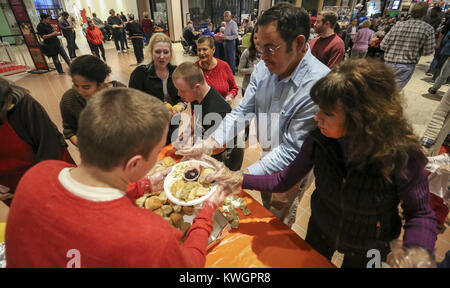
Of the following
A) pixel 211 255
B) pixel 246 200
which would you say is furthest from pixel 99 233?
pixel 246 200

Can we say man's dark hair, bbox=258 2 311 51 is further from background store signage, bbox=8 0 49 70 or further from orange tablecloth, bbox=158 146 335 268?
background store signage, bbox=8 0 49 70

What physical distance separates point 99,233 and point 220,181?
0.78 meters

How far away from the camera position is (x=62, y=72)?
8.16m

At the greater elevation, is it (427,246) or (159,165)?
(427,246)

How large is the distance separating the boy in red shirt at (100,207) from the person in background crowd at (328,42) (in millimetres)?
3650

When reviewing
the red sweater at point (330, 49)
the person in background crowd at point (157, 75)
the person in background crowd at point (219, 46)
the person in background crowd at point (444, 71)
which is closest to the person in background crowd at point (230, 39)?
the person in background crowd at point (219, 46)

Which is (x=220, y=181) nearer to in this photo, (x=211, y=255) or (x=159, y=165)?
(x=211, y=255)

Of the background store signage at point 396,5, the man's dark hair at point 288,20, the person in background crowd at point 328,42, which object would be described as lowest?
the person in background crowd at point 328,42

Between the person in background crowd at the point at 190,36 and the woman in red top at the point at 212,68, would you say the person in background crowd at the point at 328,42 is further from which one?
the person in background crowd at the point at 190,36

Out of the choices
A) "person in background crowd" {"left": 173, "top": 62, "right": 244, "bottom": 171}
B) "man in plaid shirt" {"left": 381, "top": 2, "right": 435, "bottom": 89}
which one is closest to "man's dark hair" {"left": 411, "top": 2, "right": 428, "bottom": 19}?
"man in plaid shirt" {"left": 381, "top": 2, "right": 435, "bottom": 89}

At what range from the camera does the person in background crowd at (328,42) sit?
3545mm

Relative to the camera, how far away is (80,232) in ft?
2.19

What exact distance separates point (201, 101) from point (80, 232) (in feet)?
5.77
